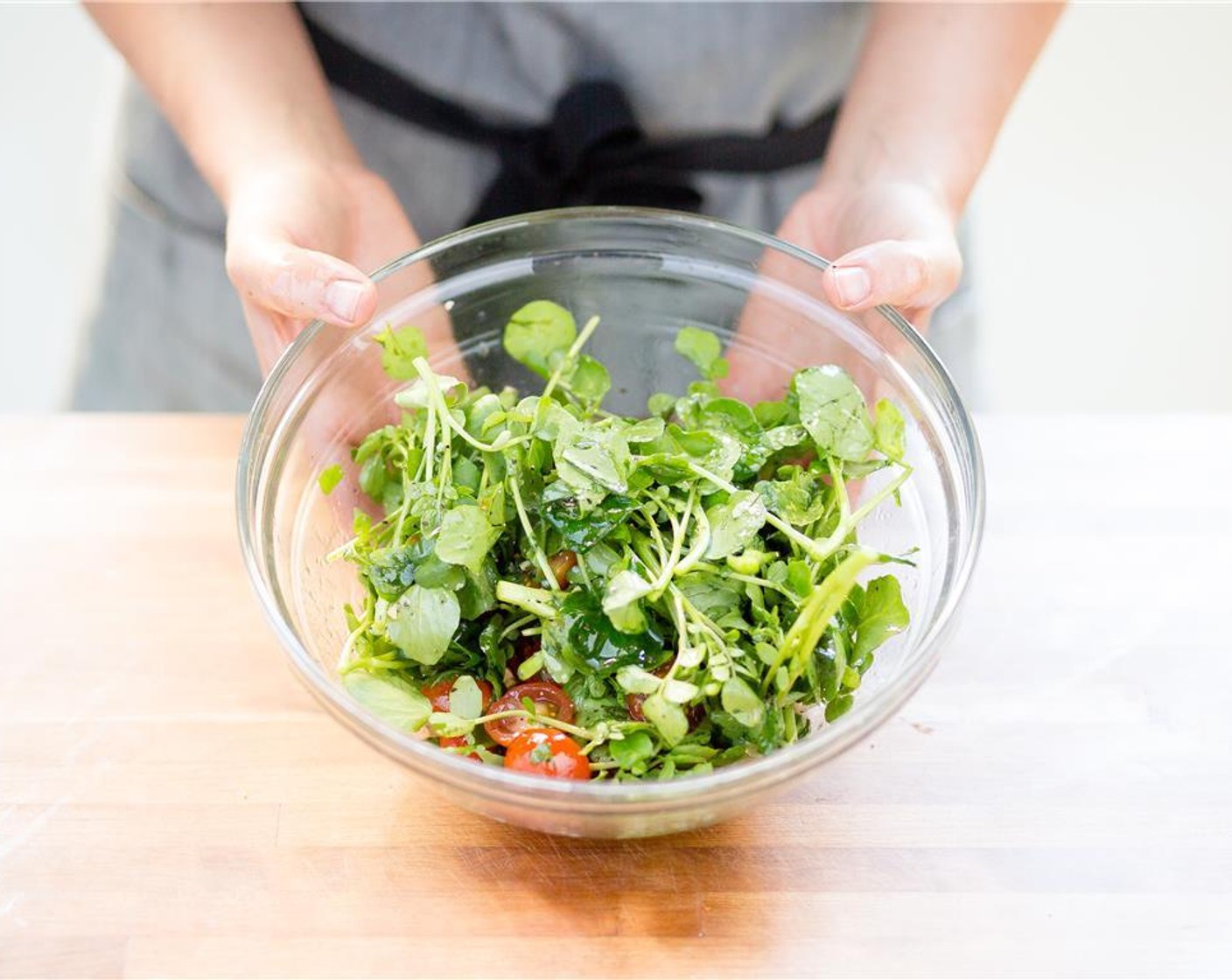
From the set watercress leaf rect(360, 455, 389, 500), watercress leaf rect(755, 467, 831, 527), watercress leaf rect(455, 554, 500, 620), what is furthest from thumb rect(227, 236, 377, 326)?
watercress leaf rect(755, 467, 831, 527)

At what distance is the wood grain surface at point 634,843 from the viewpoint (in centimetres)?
84

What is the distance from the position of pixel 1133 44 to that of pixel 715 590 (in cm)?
198

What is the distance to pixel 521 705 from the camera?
2.67ft

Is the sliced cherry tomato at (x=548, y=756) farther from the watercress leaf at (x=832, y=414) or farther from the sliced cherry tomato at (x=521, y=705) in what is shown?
the watercress leaf at (x=832, y=414)

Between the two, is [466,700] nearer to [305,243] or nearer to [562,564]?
[562,564]

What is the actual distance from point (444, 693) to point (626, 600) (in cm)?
17

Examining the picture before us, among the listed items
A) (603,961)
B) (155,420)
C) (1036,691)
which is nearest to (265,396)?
(155,420)

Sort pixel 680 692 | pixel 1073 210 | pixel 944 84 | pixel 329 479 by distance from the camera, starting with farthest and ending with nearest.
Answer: pixel 1073 210
pixel 944 84
pixel 329 479
pixel 680 692

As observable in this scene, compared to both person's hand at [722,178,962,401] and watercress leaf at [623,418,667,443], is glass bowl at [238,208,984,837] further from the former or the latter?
watercress leaf at [623,418,667,443]

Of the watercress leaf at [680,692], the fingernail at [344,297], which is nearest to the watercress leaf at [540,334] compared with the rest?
the fingernail at [344,297]

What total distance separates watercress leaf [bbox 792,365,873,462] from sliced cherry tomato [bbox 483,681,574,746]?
0.83 feet

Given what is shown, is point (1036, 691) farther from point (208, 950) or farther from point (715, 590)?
point (208, 950)

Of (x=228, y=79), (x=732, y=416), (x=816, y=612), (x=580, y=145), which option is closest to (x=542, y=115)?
(x=580, y=145)

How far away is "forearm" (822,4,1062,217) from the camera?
1.16m
